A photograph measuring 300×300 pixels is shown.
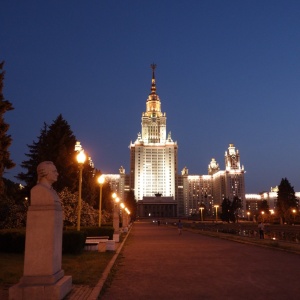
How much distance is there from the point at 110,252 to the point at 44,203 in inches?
481

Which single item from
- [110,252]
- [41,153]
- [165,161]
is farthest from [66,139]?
[165,161]

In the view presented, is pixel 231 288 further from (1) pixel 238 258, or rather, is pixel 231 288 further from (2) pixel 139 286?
(1) pixel 238 258

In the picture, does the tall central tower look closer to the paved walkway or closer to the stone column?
the paved walkway

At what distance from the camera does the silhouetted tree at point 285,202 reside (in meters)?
74.3

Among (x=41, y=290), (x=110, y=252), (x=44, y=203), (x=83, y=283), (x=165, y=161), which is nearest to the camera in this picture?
(x=41, y=290)

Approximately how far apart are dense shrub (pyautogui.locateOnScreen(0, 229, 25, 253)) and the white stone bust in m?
9.11

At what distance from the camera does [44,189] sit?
864cm

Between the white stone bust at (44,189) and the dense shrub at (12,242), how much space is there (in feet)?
29.9

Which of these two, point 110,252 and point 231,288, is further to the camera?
point 110,252

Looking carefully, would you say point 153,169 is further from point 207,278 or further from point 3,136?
point 207,278

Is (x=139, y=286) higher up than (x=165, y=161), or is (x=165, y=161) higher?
(x=165, y=161)

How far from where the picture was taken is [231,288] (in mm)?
9945

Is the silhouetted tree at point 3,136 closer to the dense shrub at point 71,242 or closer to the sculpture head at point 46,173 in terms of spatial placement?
the dense shrub at point 71,242

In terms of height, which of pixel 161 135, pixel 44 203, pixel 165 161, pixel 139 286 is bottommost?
pixel 139 286
